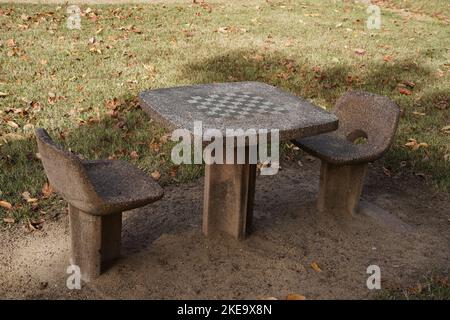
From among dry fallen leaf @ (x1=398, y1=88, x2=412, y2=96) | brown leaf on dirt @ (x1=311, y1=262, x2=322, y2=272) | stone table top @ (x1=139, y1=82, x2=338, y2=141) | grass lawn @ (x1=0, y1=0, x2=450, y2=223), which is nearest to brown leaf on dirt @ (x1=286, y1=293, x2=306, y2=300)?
brown leaf on dirt @ (x1=311, y1=262, x2=322, y2=272)

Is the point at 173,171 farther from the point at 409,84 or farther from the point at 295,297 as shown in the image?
the point at 409,84

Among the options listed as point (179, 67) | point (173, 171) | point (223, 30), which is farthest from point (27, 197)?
point (223, 30)

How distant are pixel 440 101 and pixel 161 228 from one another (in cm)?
413

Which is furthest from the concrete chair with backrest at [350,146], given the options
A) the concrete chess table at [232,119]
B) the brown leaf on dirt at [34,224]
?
the brown leaf on dirt at [34,224]

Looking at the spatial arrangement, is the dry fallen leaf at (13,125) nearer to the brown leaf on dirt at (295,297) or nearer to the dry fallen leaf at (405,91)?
the brown leaf on dirt at (295,297)

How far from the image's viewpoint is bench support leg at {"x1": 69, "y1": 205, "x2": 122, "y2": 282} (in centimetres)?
328

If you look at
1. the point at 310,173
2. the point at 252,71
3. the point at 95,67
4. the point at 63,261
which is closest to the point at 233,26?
the point at 252,71

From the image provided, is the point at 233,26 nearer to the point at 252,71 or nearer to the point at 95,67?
the point at 252,71

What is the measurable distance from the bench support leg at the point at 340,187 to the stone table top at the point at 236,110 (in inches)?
24.9

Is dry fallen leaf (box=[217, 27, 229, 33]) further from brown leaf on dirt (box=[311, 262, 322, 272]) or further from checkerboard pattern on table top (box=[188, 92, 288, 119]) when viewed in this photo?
brown leaf on dirt (box=[311, 262, 322, 272])

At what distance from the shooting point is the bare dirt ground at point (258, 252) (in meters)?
3.40

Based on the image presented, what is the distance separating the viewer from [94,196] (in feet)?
9.96

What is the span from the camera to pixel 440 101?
679 centimetres

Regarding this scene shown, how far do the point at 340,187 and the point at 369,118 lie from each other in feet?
1.75
